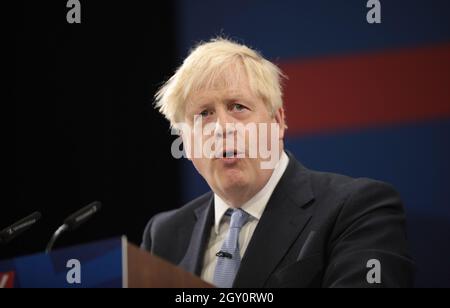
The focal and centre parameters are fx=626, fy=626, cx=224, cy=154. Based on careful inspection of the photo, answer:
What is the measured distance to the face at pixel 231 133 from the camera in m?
2.26

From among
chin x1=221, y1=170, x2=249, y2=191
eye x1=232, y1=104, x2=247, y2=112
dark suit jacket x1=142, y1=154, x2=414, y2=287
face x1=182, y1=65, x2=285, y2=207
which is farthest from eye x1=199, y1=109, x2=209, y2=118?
dark suit jacket x1=142, y1=154, x2=414, y2=287

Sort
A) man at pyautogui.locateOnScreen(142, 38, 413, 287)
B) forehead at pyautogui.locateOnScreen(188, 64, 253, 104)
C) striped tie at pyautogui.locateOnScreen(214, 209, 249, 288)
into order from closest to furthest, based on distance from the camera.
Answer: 1. man at pyautogui.locateOnScreen(142, 38, 413, 287)
2. striped tie at pyautogui.locateOnScreen(214, 209, 249, 288)
3. forehead at pyautogui.locateOnScreen(188, 64, 253, 104)

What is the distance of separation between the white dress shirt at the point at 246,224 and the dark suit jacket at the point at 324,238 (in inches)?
1.0

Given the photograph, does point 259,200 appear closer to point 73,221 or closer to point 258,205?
point 258,205

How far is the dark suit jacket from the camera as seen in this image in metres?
1.93

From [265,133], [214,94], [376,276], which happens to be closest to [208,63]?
[214,94]

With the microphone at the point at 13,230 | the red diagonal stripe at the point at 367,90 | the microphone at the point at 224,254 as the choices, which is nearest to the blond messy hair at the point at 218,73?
the red diagonal stripe at the point at 367,90

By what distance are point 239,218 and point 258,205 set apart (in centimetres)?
9

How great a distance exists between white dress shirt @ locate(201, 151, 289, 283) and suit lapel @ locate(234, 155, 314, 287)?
32mm

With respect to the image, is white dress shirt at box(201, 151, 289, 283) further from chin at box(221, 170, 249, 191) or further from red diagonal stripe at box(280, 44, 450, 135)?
red diagonal stripe at box(280, 44, 450, 135)

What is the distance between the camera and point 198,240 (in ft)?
7.75

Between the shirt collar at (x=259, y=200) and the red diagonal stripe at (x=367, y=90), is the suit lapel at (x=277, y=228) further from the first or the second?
the red diagonal stripe at (x=367, y=90)

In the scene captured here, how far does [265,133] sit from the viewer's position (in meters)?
2.33
